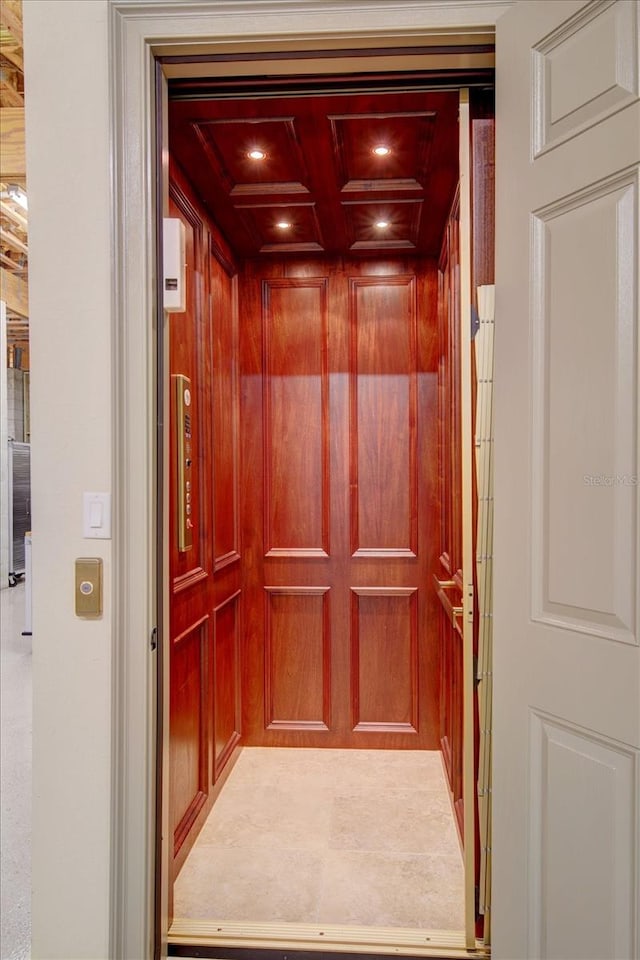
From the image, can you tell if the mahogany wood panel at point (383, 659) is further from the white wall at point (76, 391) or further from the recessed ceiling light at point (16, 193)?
the recessed ceiling light at point (16, 193)

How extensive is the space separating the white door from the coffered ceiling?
1.66 feet

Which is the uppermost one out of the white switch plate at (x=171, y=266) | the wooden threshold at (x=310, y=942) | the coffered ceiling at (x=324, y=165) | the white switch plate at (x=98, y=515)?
the coffered ceiling at (x=324, y=165)

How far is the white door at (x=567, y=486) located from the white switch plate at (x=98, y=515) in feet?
3.03

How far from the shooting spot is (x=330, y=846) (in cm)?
226

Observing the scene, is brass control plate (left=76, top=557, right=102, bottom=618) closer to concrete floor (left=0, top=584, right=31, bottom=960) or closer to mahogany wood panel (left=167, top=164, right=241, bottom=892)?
mahogany wood panel (left=167, top=164, right=241, bottom=892)

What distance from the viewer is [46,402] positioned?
1461mm

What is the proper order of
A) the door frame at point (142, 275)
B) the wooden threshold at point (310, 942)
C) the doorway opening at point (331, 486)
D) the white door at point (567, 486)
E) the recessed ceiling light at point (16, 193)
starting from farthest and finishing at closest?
the recessed ceiling light at point (16, 193)
the doorway opening at point (331, 486)
the wooden threshold at point (310, 942)
the door frame at point (142, 275)
the white door at point (567, 486)

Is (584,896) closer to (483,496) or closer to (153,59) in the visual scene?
(483,496)

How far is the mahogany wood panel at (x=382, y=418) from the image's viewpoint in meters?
3.07

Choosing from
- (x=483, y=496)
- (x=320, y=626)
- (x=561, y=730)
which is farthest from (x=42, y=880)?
(x=320, y=626)

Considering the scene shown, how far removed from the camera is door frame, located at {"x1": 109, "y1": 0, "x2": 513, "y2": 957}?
143cm

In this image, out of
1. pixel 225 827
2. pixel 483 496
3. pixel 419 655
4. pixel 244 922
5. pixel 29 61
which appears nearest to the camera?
pixel 29 61

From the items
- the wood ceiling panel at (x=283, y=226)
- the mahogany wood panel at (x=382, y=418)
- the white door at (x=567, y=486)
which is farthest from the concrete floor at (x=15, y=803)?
the wood ceiling panel at (x=283, y=226)

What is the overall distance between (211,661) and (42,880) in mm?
1120
